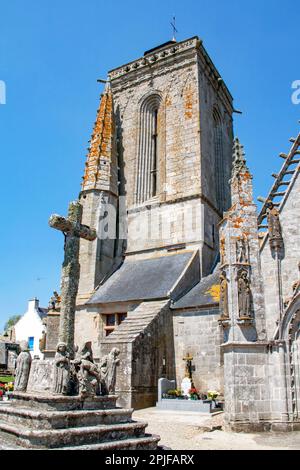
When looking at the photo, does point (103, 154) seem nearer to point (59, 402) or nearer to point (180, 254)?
point (180, 254)

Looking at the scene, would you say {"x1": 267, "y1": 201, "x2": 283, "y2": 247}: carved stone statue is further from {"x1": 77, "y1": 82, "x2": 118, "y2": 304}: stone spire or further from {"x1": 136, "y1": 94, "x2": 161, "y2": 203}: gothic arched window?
{"x1": 136, "y1": 94, "x2": 161, "y2": 203}: gothic arched window

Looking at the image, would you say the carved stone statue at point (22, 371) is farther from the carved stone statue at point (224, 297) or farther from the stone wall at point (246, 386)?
the carved stone statue at point (224, 297)

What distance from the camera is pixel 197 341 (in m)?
15.8

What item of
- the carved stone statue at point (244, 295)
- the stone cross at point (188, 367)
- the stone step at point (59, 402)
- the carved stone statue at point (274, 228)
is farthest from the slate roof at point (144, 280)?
the stone step at point (59, 402)

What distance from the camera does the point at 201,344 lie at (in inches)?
615

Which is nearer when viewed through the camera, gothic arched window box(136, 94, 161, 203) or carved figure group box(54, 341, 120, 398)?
carved figure group box(54, 341, 120, 398)

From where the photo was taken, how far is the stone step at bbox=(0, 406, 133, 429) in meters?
5.94

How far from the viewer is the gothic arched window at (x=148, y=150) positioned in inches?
912

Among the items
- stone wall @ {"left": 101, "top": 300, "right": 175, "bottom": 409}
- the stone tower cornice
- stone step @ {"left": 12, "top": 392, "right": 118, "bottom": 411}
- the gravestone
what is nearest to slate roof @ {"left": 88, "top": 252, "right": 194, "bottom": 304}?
stone wall @ {"left": 101, "top": 300, "right": 175, "bottom": 409}

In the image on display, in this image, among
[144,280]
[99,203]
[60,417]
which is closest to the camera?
[60,417]

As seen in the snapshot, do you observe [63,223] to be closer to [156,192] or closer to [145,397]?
[145,397]

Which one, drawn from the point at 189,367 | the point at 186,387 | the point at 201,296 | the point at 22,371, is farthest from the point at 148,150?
the point at 22,371

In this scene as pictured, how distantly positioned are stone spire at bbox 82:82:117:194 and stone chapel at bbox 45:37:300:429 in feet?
Result: 0.25

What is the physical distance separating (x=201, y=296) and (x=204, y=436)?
7490mm
